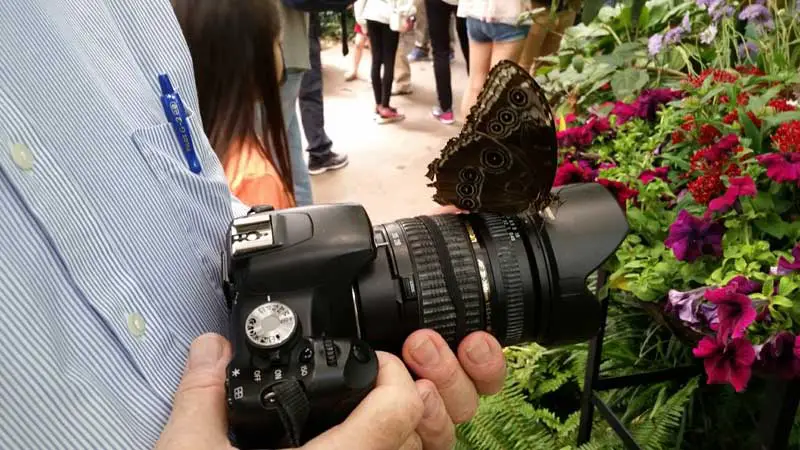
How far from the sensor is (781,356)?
731 mm

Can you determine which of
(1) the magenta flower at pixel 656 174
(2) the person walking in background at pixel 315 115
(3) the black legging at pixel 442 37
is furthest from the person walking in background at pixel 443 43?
(1) the magenta flower at pixel 656 174

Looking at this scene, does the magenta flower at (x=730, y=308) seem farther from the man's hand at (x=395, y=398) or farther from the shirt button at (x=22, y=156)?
the shirt button at (x=22, y=156)

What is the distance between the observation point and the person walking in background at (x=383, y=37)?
10.9 ft

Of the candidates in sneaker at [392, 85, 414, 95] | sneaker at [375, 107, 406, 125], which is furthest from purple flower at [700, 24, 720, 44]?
sneaker at [392, 85, 414, 95]

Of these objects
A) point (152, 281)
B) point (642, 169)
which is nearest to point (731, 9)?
point (642, 169)

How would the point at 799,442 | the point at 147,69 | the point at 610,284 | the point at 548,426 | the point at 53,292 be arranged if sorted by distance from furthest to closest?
the point at 548,426
the point at 799,442
the point at 610,284
the point at 147,69
the point at 53,292

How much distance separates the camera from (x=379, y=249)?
2.32 ft

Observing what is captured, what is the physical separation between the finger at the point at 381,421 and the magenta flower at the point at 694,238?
43 centimetres

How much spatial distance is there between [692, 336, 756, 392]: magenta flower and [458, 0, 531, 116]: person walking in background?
161 centimetres

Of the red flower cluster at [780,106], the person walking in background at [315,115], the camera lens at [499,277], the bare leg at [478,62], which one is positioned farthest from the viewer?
the person walking in background at [315,115]

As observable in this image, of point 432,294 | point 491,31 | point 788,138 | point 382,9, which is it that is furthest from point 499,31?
point 432,294

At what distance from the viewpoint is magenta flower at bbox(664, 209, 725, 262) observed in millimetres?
804

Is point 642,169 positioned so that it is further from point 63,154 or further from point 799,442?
point 63,154

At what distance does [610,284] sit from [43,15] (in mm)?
745
